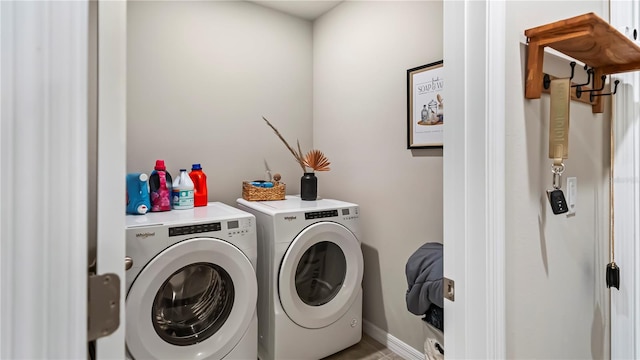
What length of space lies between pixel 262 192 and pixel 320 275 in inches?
27.3

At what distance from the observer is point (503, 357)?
0.86m

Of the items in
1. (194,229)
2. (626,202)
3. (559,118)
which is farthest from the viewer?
(194,229)

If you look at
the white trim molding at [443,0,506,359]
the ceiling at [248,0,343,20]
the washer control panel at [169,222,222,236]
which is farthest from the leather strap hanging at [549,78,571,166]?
the ceiling at [248,0,343,20]

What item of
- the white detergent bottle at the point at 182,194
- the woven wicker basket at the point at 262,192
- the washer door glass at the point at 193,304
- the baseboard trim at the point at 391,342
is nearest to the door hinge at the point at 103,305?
the washer door glass at the point at 193,304

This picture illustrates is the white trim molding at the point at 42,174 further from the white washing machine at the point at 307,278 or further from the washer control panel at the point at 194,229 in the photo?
the white washing machine at the point at 307,278

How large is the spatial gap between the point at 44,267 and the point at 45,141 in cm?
16

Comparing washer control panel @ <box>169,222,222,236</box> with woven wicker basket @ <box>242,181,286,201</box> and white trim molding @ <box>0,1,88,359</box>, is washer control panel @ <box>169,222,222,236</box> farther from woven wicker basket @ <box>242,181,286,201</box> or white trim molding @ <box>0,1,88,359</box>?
white trim molding @ <box>0,1,88,359</box>

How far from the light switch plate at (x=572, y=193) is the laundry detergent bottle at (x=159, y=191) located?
76.5 inches

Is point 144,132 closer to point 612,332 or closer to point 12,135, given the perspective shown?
point 12,135

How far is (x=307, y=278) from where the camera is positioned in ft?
7.38

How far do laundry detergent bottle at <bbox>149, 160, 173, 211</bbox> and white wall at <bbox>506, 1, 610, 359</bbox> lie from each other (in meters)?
1.82

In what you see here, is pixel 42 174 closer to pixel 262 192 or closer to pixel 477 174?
pixel 477 174

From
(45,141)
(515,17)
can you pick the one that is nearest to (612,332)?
(515,17)

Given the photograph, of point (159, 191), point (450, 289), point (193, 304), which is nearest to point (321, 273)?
point (193, 304)
